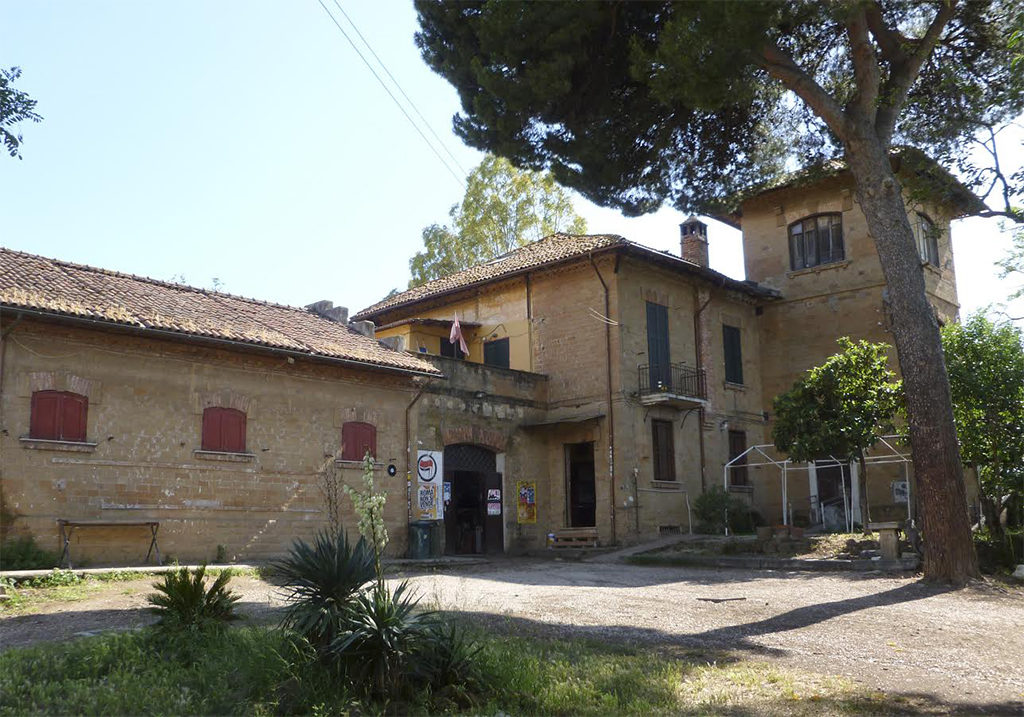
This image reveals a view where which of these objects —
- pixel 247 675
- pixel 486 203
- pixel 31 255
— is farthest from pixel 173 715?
pixel 486 203

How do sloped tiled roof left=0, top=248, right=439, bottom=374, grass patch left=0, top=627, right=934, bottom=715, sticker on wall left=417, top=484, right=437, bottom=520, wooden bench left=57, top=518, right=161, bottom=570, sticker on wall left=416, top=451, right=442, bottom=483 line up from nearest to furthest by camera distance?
grass patch left=0, top=627, right=934, bottom=715 < wooden bench left=57, top=518, right=161, bottom=570 < sloped tiled roof left=0, top=248, right=439, bottom=374 < sticker on wall left=417, top=484, right=437, bottom=520 < sticker on wall left=416, top=451, right=442, bottom=483

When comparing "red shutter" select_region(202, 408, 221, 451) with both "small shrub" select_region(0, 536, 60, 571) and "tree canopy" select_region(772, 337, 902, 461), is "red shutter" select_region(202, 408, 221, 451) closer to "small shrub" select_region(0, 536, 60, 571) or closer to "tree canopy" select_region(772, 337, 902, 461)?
"small shrub" select_region(0, 536, 60, 571)

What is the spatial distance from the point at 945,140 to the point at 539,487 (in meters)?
12.4

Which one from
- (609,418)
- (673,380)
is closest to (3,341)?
(609,418)

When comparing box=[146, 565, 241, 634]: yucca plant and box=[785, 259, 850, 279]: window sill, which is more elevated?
box=[785, 259, 850, 279]: window sill

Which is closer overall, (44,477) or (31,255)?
(44,477)

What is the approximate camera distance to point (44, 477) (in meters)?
13.7

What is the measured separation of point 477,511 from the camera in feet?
72.4

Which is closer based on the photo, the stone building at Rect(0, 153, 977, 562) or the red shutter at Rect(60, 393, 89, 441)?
the red shutter at Rect(60, 393, 89, 441)

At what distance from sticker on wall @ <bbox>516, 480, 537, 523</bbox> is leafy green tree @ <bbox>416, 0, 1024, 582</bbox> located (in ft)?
30.0

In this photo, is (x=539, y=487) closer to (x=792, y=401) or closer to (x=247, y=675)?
(x=792, y=401)

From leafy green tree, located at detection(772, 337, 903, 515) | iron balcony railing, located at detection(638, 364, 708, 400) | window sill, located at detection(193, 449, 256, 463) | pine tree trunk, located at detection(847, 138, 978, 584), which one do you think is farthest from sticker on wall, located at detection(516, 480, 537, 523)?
pine tree trunk, located at detection(847, 138, 978, 584)

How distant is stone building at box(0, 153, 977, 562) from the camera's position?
46.8ft

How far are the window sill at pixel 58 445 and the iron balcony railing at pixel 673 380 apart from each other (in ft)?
41.8
